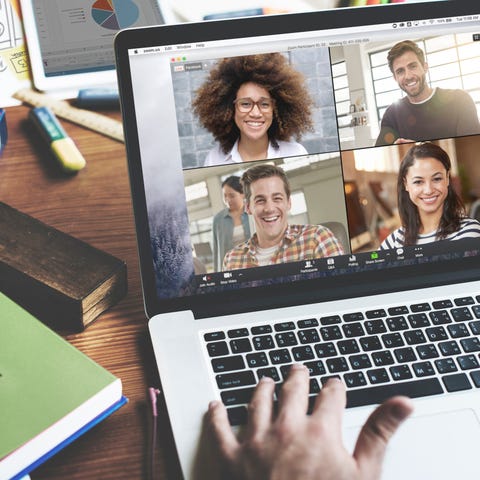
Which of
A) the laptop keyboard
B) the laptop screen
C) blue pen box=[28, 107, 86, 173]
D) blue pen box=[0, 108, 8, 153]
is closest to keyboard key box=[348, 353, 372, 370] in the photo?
the laptop keyboard

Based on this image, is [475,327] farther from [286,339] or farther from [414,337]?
[286,339]

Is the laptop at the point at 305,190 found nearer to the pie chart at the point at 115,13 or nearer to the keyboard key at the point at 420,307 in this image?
the keyboard key at the point at 420,307

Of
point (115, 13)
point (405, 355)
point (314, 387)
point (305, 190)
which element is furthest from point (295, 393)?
point (115, 13)

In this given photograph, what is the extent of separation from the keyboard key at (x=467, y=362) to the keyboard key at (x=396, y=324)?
7cm

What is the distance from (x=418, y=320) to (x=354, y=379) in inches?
4.6

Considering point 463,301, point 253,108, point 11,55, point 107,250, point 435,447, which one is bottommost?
point 435,447

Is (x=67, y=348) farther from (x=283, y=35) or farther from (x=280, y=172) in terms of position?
(x=283, y=35)

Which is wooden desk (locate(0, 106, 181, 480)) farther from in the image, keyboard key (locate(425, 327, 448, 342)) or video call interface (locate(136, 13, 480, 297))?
keyboard key (locate(425, 327, 448, 342))

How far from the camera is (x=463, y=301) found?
2.24ft

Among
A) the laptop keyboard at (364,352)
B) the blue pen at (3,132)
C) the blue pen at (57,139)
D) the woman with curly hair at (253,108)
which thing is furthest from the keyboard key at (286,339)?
the blue pen at (3,132)

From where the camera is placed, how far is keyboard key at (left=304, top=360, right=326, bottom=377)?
600 mm

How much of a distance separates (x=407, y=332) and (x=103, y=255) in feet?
1.25

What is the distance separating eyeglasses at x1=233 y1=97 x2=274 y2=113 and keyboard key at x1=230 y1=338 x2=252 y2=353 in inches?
10.5

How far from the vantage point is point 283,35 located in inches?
26.8
